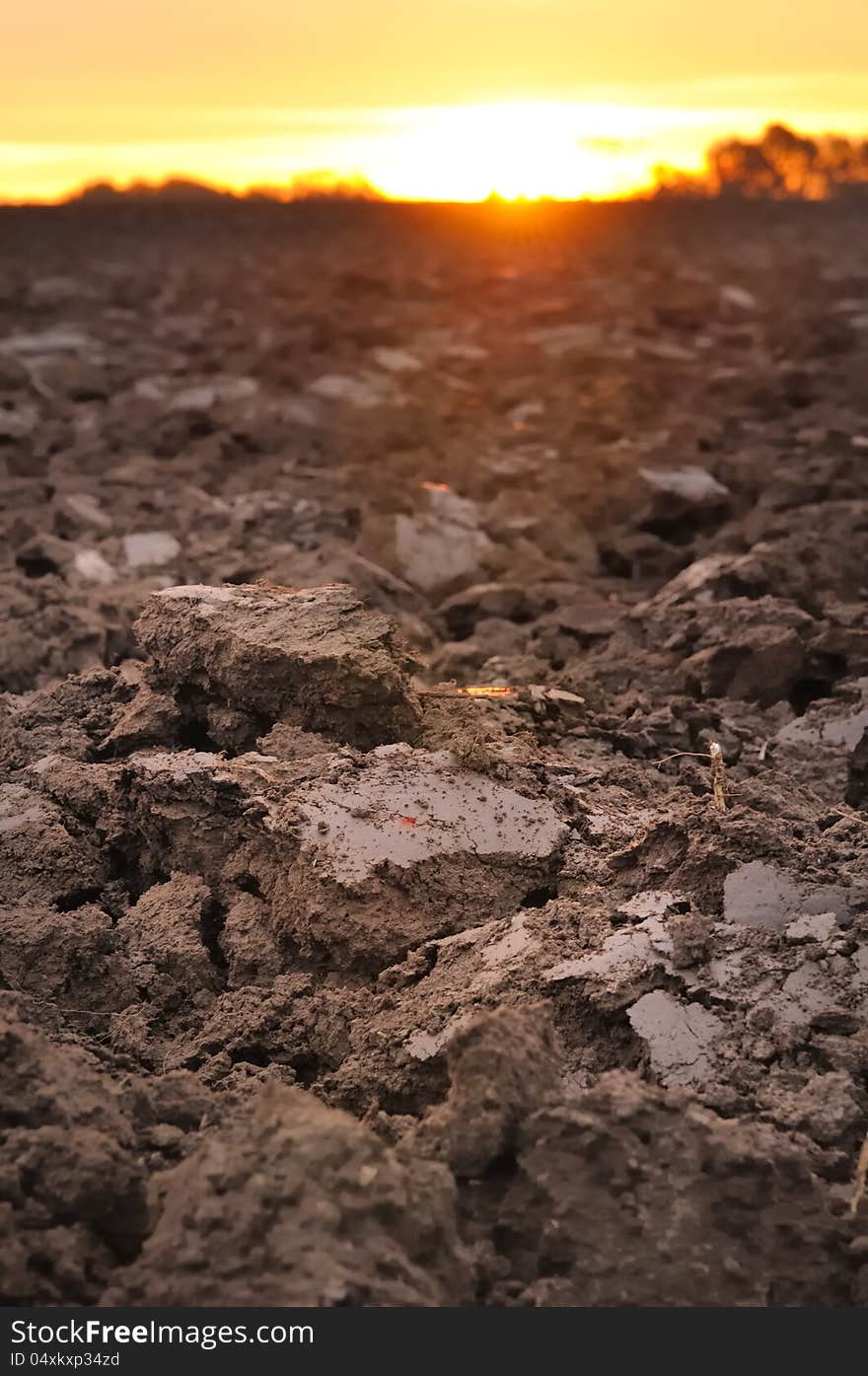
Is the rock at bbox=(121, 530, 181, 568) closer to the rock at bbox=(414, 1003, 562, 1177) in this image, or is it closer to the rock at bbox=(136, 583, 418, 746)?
the rock at bbox=(136, 583, 418, 746)

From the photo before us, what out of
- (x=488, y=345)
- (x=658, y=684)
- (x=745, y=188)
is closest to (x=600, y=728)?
(x=658, y=684)

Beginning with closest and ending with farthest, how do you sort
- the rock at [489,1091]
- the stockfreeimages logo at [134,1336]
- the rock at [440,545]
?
the stockfreeimages logo at [134,1336]
the rock at [489,1091]
the rock at [440,545]

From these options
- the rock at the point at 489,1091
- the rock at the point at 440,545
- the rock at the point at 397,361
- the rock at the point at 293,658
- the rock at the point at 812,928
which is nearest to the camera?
the rock at the point at 489,1091

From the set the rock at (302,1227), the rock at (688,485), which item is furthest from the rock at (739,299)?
the rock at (302,1227)

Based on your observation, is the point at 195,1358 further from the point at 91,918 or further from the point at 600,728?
the point at 600,728

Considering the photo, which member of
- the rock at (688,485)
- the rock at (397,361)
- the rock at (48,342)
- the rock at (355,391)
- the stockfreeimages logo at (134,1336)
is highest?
the rock at (48,342)

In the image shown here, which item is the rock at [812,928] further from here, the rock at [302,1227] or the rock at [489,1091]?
the rock at [302,1227]
